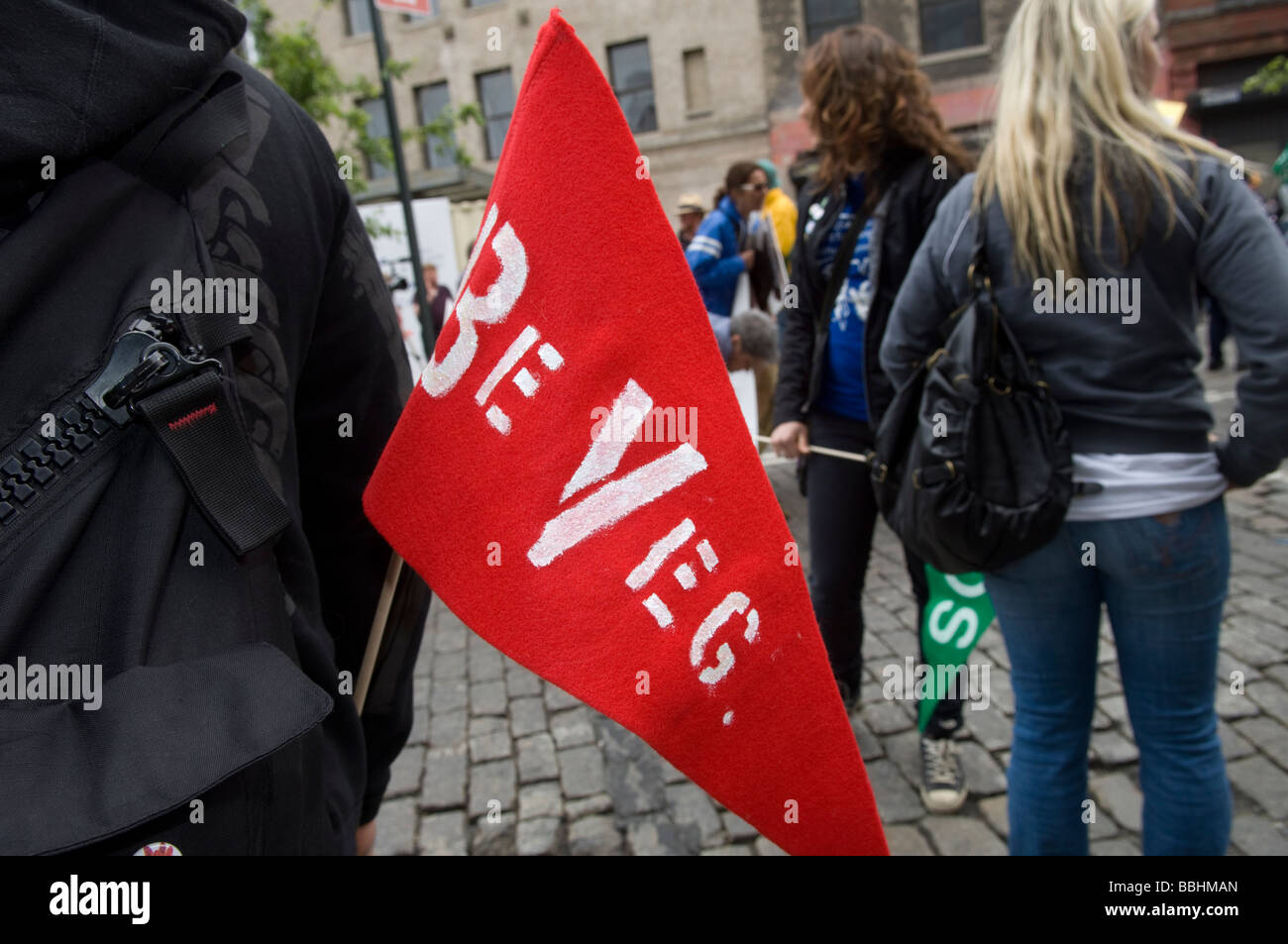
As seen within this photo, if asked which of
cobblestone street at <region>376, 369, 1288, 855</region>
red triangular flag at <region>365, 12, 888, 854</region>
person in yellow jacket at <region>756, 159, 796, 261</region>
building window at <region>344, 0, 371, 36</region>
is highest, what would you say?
building window at <region>344, 0, 371, 36</region>

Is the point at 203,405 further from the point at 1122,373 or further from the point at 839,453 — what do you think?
the point at 839,453

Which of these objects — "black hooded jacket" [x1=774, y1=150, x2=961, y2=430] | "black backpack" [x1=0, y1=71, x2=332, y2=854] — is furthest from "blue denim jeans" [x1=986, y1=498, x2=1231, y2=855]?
"black backpack" [x1=0, y1=71, x2=332, y2=854]

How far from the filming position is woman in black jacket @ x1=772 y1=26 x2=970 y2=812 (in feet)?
9.22

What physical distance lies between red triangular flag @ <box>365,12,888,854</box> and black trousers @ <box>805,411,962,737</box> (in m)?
2.12

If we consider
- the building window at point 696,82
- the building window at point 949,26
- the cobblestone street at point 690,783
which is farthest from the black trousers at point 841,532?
the building window at point 949,26

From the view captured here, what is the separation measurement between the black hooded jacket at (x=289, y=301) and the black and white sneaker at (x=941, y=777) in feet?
6.78

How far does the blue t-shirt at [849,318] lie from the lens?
293cm

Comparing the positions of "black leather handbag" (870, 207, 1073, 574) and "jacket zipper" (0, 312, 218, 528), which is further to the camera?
"black leather handbag" (870, 207, 1073, 574)

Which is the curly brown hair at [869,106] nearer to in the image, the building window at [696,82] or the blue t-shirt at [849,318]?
the blue t-shirt at [849,318]

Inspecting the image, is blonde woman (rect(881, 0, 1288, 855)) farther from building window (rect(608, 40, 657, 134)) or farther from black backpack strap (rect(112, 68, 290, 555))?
building window (rect(608, 40, 657, 134))

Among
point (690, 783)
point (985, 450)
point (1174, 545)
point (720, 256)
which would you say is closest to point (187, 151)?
point (985, 450)

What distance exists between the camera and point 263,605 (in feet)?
2.69

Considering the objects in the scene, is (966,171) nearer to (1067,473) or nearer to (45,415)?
(1067,473)
